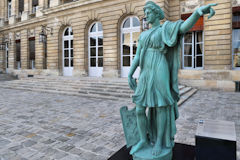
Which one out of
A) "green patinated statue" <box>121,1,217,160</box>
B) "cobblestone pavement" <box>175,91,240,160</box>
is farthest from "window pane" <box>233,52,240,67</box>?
"green patinated statue" <box>121,1,217,160</box>

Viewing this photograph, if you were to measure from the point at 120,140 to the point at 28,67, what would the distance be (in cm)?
1881

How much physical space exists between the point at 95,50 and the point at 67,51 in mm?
3098

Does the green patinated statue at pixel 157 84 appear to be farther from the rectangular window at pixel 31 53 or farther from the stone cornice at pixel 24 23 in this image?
the rectangular window at pixel 31 53

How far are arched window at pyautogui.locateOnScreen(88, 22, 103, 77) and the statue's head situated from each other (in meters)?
11.8

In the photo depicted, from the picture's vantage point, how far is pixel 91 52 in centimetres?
1441

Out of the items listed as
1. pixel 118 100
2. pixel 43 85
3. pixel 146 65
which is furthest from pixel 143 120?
pixel 43 85

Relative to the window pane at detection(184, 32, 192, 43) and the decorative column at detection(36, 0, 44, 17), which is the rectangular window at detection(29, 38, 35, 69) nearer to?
the decorative column at detection(36, 0, 44, 17)

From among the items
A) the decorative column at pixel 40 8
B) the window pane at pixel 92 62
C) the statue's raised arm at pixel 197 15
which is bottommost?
the statue's raised arm at pixel 197 15

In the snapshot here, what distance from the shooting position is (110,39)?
1297 cm

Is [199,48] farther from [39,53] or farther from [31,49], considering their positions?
[31,49]

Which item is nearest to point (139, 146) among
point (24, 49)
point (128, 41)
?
point (128, 41)

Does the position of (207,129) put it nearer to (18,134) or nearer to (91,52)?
(18,134)

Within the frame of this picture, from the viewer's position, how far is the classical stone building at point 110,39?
1008 centimetres

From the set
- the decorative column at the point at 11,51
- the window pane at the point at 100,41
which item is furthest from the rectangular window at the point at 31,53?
the window pane at the point at 100,41
